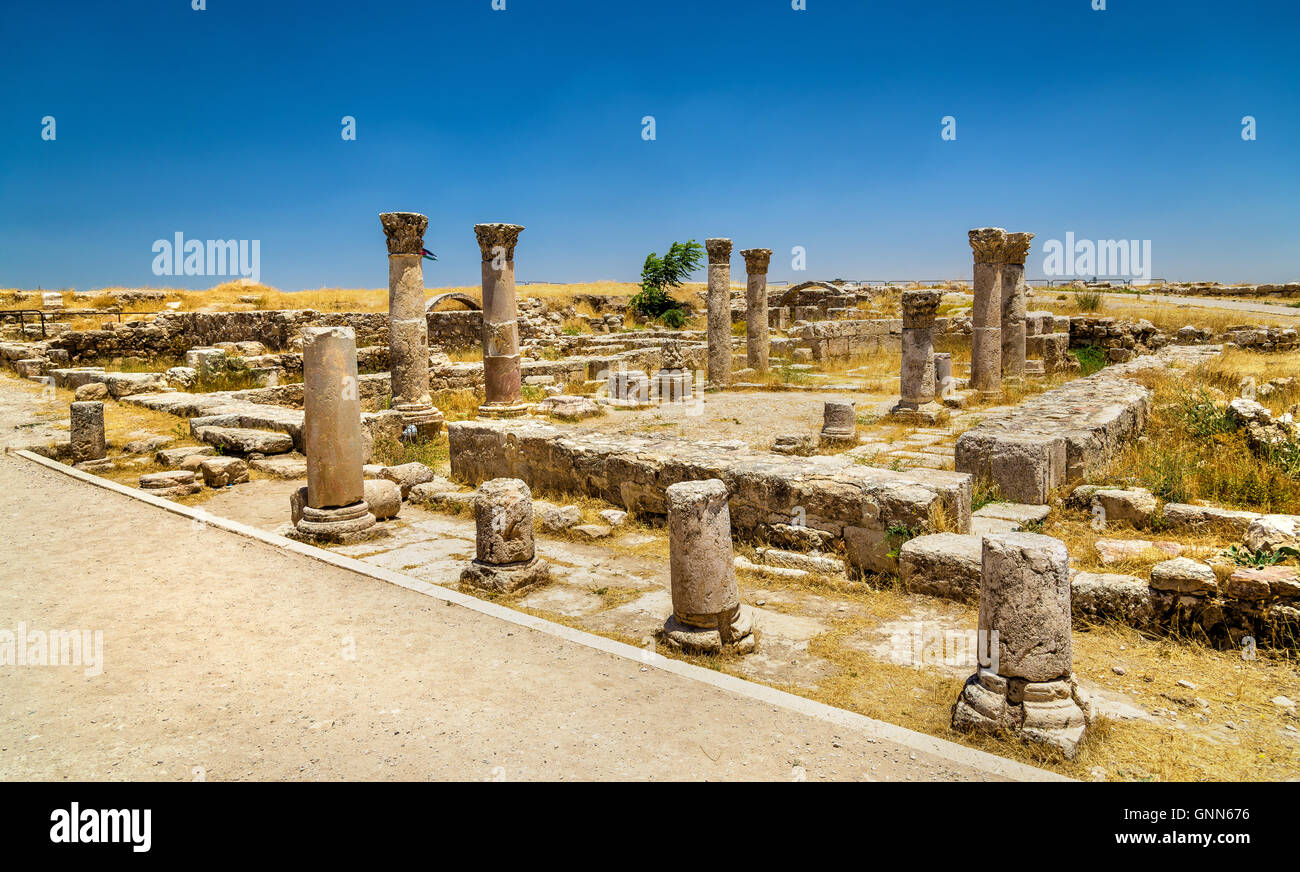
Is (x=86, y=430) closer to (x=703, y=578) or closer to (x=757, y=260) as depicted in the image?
(x=703, y=578)

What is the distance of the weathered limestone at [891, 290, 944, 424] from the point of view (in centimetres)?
1463

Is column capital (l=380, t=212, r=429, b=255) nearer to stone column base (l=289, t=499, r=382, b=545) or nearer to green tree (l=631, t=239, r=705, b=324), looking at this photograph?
stone column base (l=289, t=499, r=382, b=545)

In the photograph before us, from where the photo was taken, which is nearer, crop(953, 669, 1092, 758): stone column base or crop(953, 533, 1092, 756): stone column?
crop(953, 669, 1092, 758): stone column base

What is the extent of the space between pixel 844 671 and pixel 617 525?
11.9 feet

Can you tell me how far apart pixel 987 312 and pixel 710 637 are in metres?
13.7

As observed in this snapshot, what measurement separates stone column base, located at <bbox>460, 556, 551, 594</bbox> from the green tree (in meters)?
31.2

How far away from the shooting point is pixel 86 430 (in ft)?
38.4

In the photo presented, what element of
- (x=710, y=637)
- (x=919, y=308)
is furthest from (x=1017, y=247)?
(x=710, y=637)

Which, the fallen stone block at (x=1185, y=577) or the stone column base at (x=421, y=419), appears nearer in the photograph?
the fallen stone block at (x=1185, y=577)

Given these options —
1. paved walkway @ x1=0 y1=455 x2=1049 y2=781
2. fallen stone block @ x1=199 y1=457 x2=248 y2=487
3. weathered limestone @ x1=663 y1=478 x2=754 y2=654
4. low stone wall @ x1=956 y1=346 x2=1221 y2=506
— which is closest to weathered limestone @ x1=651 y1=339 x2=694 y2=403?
low stone wall @ x1=956 y1=346 x2=1221 y2=506

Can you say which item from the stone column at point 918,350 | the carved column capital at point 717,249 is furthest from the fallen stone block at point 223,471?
the carved column capital at point 717,249

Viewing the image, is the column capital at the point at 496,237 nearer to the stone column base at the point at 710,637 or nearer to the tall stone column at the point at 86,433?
the tall stone column at the point at 86,433

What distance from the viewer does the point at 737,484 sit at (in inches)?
297

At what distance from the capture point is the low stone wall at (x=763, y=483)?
6.72 m
